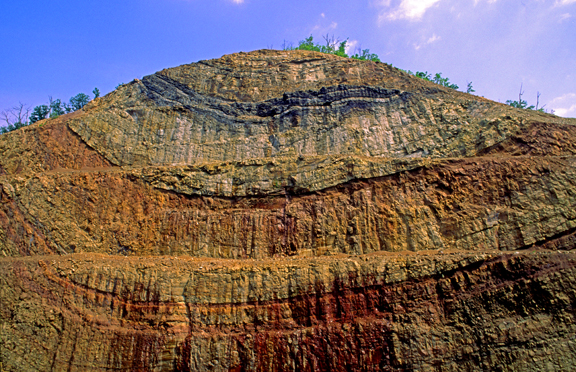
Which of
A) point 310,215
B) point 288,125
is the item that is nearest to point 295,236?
point 310,215

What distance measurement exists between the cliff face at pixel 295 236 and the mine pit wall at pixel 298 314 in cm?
5

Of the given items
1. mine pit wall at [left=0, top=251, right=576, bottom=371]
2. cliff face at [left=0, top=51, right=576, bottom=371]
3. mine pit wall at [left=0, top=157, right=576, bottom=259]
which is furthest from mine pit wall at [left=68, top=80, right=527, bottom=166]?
mine pit wall at [left=0, top=251, right=576, bottom=371]

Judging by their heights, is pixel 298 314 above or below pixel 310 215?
below

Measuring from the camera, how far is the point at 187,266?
1189cm

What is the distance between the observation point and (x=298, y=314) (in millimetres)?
10844

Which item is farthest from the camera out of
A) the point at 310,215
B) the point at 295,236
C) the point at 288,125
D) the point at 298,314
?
the point at 288,125

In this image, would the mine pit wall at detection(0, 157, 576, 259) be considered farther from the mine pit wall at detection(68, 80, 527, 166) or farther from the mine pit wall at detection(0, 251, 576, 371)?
the mine pit wall at detection(68, 80, 527, 166)

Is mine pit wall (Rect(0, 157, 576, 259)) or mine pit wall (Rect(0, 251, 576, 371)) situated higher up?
mine pit wall (Rect(0, 157, 576, 259))

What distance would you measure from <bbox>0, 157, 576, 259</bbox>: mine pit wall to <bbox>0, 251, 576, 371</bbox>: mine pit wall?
1.29 meters

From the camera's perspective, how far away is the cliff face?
10.1 meters

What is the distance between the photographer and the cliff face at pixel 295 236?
10109 mm

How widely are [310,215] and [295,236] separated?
100cm

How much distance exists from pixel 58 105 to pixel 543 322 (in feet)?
113

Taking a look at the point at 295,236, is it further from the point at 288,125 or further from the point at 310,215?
the point at 288,125
